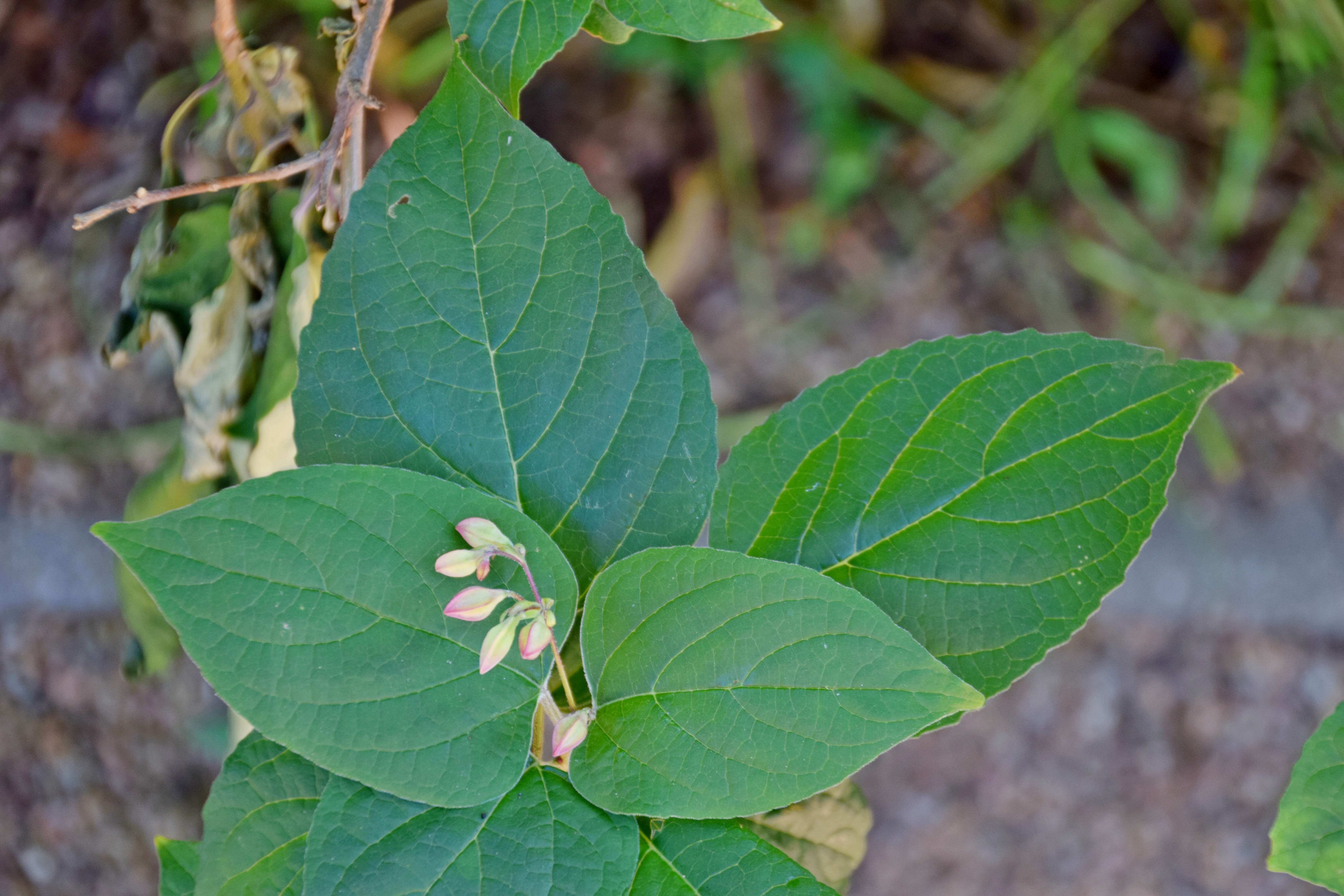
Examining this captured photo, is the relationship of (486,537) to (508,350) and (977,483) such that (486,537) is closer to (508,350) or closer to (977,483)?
(508,350)

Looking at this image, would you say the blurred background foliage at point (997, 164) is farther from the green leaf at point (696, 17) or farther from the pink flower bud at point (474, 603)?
the pink flower bud at point (474, 603)

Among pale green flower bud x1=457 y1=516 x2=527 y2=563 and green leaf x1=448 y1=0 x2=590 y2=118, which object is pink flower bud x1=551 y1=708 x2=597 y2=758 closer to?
pale green flower bud x1=457 y1=516 x2=527 y2=563

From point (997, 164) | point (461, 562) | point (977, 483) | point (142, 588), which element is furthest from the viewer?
point (997, 164)

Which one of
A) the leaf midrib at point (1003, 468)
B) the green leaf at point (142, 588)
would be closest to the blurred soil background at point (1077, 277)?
the green leaf at point (142, 588)

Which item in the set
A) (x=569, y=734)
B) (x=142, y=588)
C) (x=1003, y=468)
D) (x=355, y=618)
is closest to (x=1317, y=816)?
(x=1003, y=468)

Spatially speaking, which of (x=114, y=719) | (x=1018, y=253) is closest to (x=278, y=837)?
(x=114, y=719)

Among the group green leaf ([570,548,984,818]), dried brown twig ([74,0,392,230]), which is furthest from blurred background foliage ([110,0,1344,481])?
green leaf ([570,548,984,818])

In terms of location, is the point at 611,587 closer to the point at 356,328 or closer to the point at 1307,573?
the point at 356,328
